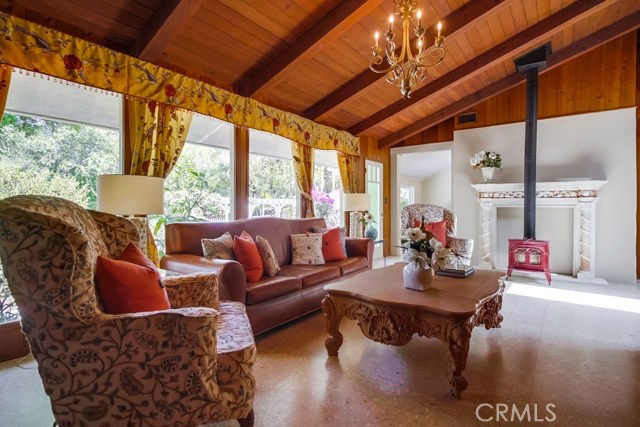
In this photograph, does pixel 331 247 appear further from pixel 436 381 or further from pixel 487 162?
pixel 487 162

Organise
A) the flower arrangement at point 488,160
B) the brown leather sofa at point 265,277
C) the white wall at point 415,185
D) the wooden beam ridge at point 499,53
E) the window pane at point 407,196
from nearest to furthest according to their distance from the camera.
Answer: the brown leather sofa at point 265,277
the wooden beam ridge at point 499,53
the flower arrangement at point 488,160
the white wall at point 415,185
the window pane at point 407,196

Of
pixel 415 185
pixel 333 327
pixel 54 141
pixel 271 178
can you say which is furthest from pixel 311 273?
pixel 415 185

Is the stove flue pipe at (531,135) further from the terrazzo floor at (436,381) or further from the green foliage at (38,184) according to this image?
the green foliage at (38,184)

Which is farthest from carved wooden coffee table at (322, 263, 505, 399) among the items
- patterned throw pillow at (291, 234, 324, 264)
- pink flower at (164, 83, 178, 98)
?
pink flower at (164, 83, 178, 98)

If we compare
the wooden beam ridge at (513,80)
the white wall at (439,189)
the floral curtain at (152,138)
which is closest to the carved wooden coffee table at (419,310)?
the floral curtain at (152,138)

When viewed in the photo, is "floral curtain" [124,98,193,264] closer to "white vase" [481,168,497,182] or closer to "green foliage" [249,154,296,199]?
"green foliage" [249,154,296,199]

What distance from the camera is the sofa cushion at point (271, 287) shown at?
249cm

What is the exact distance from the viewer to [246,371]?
1409 mm

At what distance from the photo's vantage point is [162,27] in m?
2.53

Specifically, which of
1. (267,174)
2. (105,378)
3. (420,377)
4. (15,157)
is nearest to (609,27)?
(267,174)

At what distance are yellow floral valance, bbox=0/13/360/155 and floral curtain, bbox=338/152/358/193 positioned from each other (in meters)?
1.60

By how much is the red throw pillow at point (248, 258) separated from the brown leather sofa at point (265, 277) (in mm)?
83

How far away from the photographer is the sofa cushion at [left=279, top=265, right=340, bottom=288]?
3.01 m
